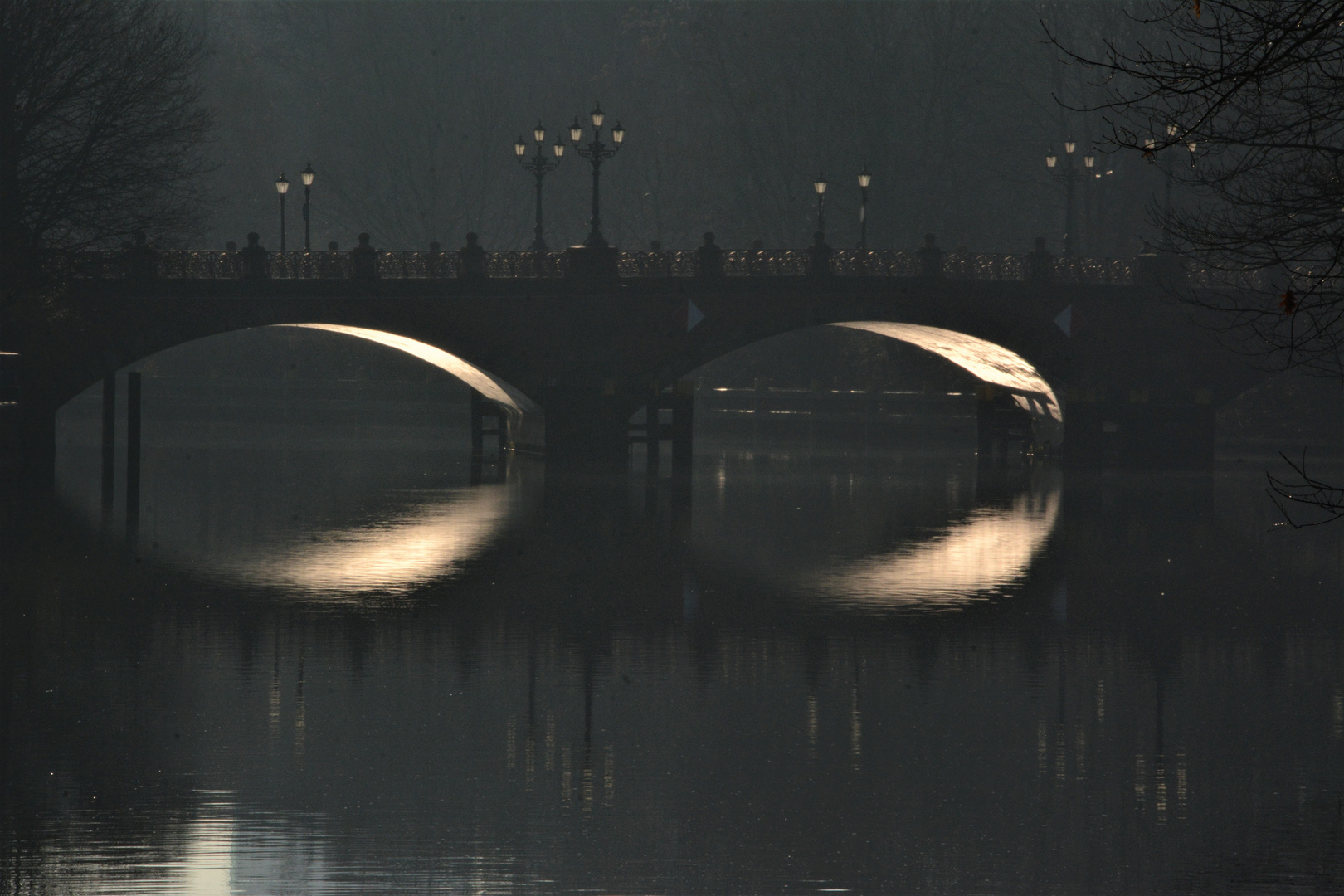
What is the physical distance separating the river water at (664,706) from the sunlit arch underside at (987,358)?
15.6 metres

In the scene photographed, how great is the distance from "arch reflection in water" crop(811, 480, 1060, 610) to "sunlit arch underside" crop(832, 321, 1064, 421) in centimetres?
1396

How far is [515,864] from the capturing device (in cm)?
941

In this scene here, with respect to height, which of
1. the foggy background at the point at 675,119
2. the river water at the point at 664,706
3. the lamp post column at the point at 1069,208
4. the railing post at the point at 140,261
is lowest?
the river water at the point at 664,706

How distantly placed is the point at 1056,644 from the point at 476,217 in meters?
55.1

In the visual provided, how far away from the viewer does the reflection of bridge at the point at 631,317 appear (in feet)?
Answer: 126

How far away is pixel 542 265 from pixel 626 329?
7.72ft

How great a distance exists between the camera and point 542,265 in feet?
132

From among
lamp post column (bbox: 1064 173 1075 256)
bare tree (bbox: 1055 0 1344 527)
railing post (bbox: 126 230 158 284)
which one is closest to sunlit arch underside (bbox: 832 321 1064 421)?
lamp post column (bbox: 1064 173 1075 256)

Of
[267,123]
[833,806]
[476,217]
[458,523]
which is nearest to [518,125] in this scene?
[476,217]

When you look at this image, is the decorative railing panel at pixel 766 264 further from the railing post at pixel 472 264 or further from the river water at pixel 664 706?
the river water at pixel 664 706

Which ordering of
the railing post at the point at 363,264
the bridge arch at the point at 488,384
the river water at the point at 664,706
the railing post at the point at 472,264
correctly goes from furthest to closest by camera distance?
the bridge arch at the point at 488,384
the railing post at the point at 472,264
the railing post at the point at 363,264
the river water at the point at 664,706

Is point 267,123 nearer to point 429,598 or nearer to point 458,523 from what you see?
point 458,523

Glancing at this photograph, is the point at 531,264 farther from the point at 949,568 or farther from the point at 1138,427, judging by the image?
the point at 949,568

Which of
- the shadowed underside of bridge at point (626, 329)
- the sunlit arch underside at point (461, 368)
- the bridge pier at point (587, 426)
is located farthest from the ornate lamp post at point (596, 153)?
the sunlit arch underside at point (461, 368)
